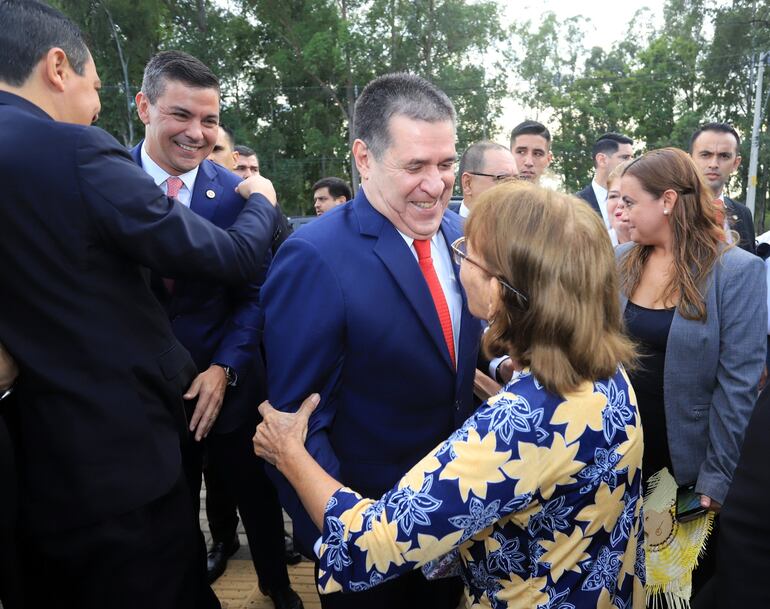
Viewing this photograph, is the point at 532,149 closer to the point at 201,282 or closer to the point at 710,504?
the point at 710,504

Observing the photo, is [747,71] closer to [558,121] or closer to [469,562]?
[558,121]

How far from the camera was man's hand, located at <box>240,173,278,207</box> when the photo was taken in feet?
7.85

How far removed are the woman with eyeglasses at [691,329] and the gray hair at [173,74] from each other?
74.6 inches

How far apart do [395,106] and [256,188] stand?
76 centimetres

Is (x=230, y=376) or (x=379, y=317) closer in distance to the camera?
(x=379, y=317)

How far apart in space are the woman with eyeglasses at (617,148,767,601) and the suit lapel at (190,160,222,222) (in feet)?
5.87

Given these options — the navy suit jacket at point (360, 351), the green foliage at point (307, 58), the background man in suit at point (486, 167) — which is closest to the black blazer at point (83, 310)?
the navy suit jacket at point (360, 351)

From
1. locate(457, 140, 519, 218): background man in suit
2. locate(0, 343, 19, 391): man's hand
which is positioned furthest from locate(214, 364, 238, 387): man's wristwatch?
locate(457, 140, 519, 218): background man in suit

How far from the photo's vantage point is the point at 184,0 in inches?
1105

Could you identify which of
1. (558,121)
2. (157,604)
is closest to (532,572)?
(157,604)

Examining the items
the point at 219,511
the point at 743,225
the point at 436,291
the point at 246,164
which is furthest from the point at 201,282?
the point at 743,225

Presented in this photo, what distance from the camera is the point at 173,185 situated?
2.56 m

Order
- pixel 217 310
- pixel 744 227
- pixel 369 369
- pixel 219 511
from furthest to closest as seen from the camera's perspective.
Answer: pixel 744 227 < pixel 219 511 < pixel 217 310 < pixel 369 369

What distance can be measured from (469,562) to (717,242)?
180 cm
